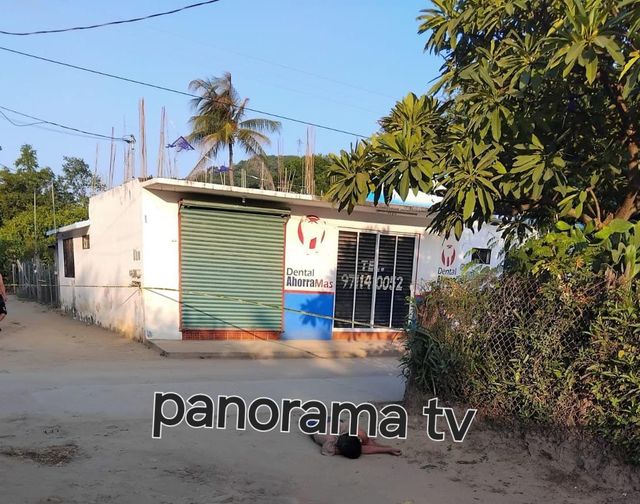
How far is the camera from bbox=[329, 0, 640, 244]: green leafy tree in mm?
4488

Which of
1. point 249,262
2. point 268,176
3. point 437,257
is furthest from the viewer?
point 268,176

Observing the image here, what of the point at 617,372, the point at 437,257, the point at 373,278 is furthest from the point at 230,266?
the point at 617,372

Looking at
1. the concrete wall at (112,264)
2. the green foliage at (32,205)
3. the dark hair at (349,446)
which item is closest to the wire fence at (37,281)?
the green foliage at (32,205)

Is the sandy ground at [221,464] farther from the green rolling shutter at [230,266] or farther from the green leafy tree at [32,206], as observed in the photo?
the green leafy tree at [32,206]

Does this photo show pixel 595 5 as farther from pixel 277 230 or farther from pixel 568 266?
pixel 277 230

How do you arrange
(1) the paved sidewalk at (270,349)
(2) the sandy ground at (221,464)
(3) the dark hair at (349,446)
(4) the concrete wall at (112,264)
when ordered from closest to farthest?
1. (2) the sandy ground at (221,464)
2. (3) the dark hair at (349,446)
3. (1) the paved sidewalk at (270,349)
4. (4) the concrete wall at (112,264)

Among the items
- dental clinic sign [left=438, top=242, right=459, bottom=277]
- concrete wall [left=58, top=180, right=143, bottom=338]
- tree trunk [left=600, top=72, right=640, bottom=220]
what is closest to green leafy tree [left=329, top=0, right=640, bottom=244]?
tree trunk [left=600, top=72, right=640, bottom=220]

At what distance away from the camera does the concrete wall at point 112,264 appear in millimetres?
12055

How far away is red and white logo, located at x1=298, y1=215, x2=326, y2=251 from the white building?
24mm

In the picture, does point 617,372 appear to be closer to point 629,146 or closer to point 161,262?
point 629,146

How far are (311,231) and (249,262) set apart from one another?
1764 millimetres

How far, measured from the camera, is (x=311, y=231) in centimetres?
1323

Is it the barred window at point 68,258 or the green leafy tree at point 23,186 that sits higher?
the green leafy tree at point 23,186

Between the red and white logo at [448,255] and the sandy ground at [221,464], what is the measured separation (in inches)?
309
